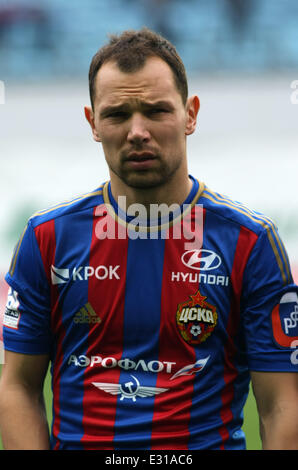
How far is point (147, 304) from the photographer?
75.6 inches

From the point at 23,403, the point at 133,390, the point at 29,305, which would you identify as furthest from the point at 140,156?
the point at 23,403

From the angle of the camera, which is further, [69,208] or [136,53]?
[69,208]

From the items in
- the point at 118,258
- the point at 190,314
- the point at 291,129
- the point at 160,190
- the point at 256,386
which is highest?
the point at 291,129

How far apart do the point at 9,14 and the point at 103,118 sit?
7.16 metres

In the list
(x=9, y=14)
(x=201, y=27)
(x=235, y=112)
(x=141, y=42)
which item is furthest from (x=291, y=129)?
(x=141, y=42)

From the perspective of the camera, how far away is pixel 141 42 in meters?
1.94

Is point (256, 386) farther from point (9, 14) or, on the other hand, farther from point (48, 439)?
point (9, 14)

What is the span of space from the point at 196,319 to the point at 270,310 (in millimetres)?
201

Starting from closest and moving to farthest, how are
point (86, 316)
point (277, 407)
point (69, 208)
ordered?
point (277, 407) < point (86, 316) < point (69, 208)

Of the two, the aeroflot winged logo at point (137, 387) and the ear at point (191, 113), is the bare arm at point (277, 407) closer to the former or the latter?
the aeroflot winged logo at point (137, 387)

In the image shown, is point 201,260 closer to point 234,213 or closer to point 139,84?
point 234,213

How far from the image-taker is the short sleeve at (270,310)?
187 centimetres

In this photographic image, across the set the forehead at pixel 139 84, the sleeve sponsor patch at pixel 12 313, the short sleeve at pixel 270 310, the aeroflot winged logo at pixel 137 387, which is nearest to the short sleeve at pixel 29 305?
the sleeve sponsor patch at pixel 12 313
